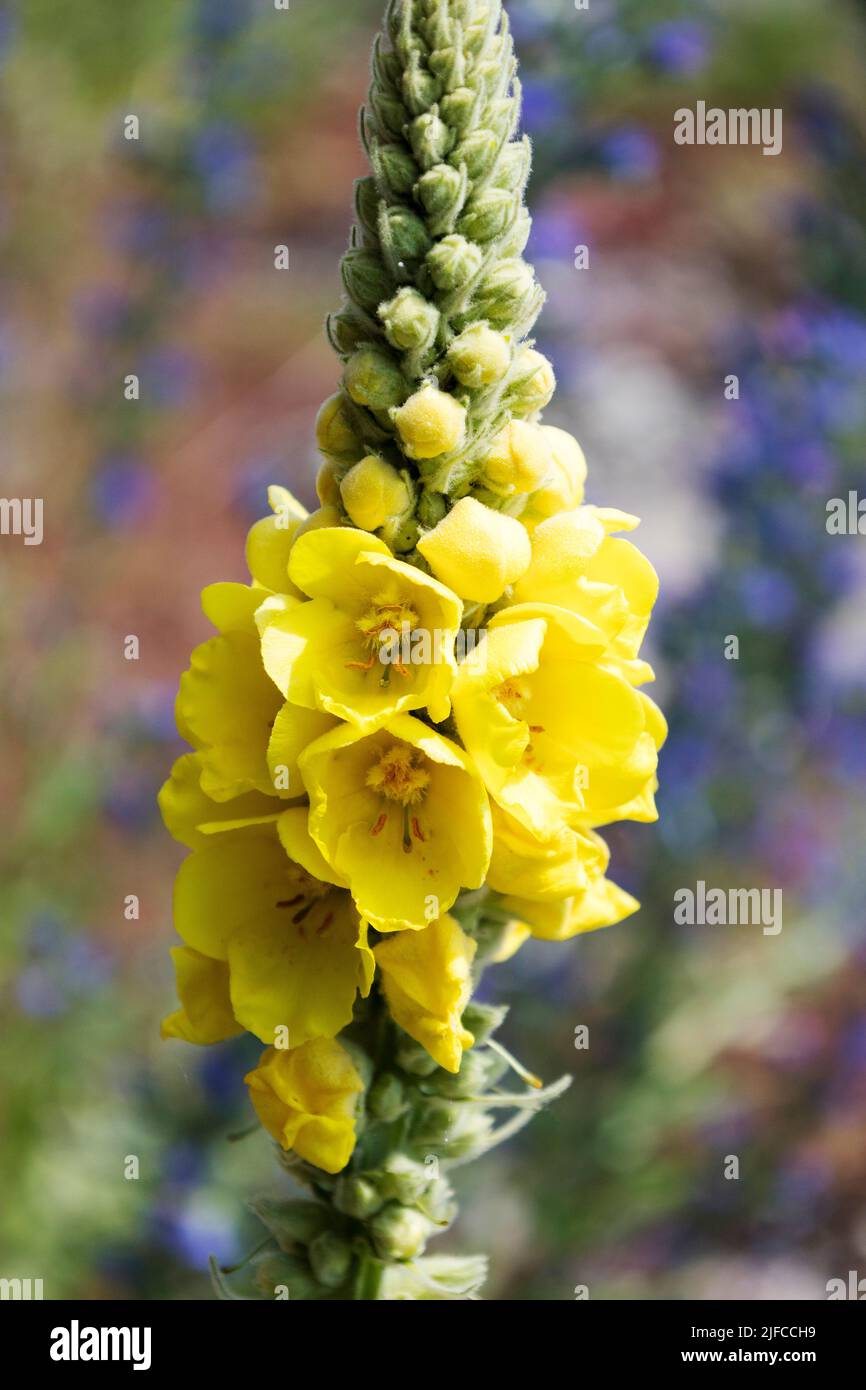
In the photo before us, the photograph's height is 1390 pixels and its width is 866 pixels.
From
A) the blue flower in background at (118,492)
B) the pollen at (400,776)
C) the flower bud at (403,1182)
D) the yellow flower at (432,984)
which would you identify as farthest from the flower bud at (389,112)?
the blue flower in background at (118,492)

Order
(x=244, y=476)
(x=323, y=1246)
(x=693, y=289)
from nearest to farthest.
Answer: (x=323, y=1246) → (x=244, y=476) → (x=693, y=289)

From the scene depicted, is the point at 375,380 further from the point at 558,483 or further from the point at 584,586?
the point at 584,586

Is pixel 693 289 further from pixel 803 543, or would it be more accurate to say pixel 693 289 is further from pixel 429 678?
pixel 429 678

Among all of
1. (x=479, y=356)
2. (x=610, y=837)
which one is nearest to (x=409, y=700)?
(x=479, y=356)

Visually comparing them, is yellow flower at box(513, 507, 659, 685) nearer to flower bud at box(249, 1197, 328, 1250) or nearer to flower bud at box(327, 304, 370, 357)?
flower bud at box(327, 304, 370, 357)

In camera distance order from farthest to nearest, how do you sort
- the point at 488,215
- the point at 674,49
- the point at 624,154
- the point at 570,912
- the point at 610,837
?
1. the point at 610,837
2. the point at 674,49
3. the point at 624,154
4. the point at 570,912
5. the point at 488,215

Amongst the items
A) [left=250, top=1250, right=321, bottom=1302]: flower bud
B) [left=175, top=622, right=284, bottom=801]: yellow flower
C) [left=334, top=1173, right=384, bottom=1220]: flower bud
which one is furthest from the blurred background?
[left=175, top=622, right=284, bottom=801]: yellow flower
